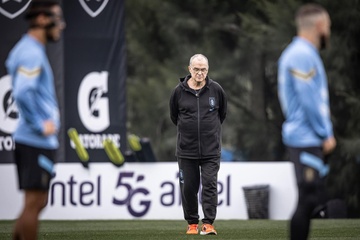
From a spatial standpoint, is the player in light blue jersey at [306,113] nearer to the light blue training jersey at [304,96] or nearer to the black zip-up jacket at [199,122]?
the light blue training jersey at [304,96]

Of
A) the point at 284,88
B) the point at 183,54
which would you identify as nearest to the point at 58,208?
the point at 284,88

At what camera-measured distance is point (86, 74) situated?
62.7 feet

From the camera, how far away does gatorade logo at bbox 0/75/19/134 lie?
62.0 ft

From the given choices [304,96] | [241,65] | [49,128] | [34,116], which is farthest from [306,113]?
[241,65]

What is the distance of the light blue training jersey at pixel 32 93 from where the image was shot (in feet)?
27.5

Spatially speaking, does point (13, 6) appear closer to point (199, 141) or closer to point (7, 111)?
point (7, 111)

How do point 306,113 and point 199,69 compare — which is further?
point 199,69

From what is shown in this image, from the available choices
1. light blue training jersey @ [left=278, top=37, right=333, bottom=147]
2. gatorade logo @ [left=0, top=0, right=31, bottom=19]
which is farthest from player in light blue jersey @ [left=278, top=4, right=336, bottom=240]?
gatorade logo @ [left=0, top=0, right=31, bottom=19]

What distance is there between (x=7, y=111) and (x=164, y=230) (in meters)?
5.17

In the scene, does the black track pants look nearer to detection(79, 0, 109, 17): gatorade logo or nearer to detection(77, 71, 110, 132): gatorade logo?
detection(77, 71, 110, 132): gatorade logo

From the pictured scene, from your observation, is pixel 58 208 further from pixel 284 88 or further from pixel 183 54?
pixel 183 54

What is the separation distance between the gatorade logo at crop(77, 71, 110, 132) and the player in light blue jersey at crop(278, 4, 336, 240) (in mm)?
10609

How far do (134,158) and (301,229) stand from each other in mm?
11169

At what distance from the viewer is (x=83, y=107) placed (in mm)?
19219
